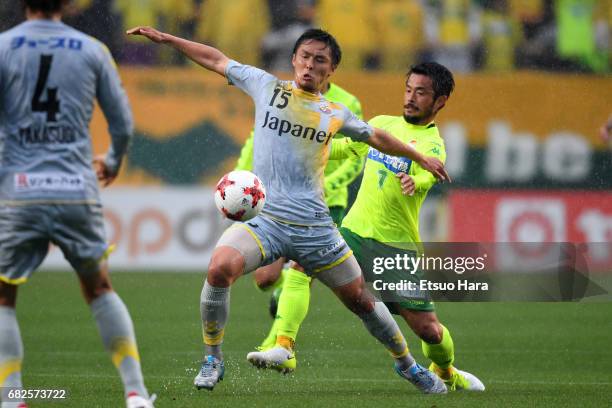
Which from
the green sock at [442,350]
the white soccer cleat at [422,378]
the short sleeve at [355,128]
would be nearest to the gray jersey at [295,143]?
the short sleeve at [355,128]

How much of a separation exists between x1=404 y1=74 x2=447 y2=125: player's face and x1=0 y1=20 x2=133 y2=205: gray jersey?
301cm

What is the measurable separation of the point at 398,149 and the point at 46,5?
2.34m

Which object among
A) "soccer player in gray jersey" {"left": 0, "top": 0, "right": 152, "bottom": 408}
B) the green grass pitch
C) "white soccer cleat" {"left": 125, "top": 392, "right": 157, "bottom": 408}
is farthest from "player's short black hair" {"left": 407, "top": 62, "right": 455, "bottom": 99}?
"white soccer cleat" {"left": 125, "top": 392, "right": 157, "bottom": 408}

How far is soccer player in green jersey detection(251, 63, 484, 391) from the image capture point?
25.6 ft

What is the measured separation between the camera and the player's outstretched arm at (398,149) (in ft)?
22.6

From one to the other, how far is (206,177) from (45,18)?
10.9 m

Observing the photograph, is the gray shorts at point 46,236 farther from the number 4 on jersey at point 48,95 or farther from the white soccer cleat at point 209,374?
the white soccer cleat at point 209,374

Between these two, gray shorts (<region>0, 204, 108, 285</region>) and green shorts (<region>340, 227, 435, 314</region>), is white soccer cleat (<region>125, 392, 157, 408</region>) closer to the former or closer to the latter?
gray shorts (<region>0, 204, 108, 285</region>)

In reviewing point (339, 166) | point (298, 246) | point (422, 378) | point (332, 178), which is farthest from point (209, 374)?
point (339, 166)

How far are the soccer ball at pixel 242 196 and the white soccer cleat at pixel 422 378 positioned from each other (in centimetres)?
145

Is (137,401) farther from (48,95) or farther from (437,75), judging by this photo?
(437,75)

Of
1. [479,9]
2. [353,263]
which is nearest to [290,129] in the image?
[353,263]

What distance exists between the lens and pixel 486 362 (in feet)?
30.1

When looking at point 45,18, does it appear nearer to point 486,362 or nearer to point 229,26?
point 486,362
